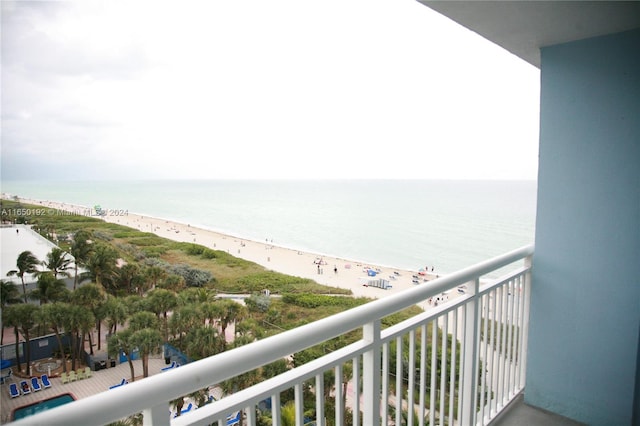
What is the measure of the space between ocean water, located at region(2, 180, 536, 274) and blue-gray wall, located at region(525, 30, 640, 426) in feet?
0.89

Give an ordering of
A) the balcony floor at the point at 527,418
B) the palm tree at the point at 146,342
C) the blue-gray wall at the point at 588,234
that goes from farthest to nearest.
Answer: the palm tree at the point at 146,342, the balcony floor at the point at 527,418, the blue-gray wall at the point at 588,234

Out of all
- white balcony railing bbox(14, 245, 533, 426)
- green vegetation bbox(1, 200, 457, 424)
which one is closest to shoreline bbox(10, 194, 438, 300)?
green vegetation bbox(1, 200, 457, 424)

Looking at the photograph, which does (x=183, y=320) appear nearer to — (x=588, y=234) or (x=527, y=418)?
(x=527, y=418)

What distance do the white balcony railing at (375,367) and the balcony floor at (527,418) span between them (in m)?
0.06

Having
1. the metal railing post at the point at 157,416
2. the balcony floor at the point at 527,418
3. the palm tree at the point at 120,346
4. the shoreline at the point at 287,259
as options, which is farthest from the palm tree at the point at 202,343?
the shoreline at the point at 287,259

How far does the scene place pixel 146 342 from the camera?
3898mm

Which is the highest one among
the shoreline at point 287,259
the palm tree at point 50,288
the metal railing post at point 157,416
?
the metal railing post at point 157,416

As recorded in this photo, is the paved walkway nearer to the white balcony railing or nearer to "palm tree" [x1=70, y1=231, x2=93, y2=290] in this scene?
"palm tree" [x1=70, y1=231, x2=93, y2=290]

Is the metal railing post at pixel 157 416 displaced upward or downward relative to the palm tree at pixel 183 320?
upward

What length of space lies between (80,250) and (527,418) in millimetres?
4782

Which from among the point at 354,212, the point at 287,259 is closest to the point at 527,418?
the point at 287,259

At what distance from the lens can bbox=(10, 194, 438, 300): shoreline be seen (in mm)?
8828

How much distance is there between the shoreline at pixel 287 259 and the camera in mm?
8828

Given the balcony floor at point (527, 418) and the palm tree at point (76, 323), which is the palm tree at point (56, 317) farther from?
the balcony floor at point (527, 418)
